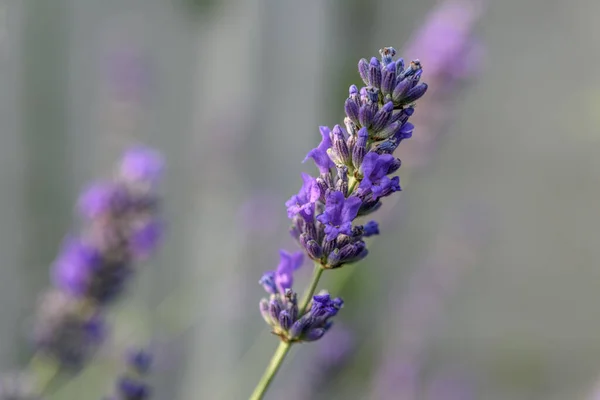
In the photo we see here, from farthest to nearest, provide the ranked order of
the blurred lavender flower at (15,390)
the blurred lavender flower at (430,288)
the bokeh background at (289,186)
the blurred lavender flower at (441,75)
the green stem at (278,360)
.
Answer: the bokeh background at (289,186) → the blurred lavender flower at (430,288) → the blurred lavender flower at (441,75) → the blurred lavender flower at (15,390) → the green stem at (278,360)

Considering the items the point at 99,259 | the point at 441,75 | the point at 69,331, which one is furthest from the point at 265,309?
the point at 441,75

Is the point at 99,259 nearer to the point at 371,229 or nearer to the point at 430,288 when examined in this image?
the point at 371,229

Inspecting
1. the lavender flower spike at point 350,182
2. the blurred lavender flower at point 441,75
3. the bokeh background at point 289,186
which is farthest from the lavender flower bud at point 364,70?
the bokeh background at point 289,186

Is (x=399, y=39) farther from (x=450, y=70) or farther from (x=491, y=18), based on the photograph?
(x=450, y=70)

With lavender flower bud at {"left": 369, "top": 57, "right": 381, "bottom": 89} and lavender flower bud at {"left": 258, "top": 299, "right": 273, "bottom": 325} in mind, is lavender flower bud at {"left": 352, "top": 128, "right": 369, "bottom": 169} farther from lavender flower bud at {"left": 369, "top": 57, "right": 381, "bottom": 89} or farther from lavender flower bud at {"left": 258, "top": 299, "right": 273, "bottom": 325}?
lavender flower bud at {"left": 258, "top": 299, "right": 273, "bottom": 325}

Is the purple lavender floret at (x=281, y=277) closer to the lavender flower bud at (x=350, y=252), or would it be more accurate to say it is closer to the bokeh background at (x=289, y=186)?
the lavender flower bud at (x=350, y=252)

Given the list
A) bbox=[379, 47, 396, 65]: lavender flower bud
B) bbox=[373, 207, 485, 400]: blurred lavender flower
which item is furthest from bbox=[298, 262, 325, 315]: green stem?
bbox=[373, 207, 485, 400]: blurred lavender flower

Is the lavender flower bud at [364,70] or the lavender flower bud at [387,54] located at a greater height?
the lavender flower bud at [387,54]
